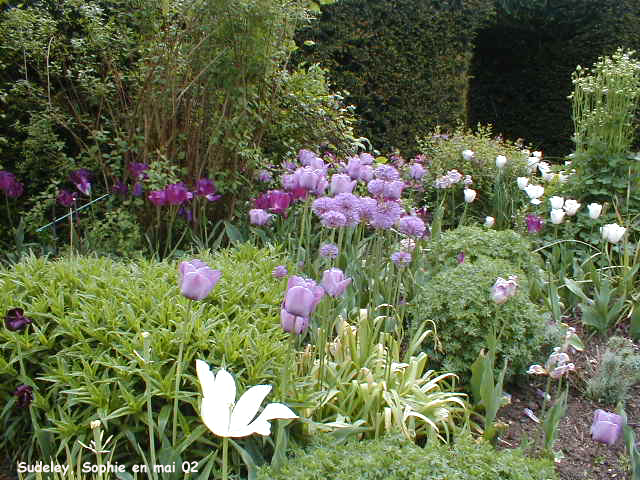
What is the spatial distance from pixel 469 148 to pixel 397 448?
411 centimetres

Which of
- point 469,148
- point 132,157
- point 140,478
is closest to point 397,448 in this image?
point 140,478

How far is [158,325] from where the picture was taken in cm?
221

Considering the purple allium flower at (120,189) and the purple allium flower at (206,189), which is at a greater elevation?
the purple allium flower at (206,189)

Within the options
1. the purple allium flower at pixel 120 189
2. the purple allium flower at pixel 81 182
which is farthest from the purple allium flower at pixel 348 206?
the purple allium flower at pixel 120 189

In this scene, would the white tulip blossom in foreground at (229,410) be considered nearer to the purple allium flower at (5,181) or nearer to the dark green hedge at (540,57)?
the purple allium flower at (5,181)

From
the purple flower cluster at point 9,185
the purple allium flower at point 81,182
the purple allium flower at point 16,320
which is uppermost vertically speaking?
the purple allium flower at point 81,182

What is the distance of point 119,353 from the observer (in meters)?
2.07

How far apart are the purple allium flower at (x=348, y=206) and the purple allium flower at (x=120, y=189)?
197 cm

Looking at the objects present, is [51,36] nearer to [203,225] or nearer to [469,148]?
[203,225]

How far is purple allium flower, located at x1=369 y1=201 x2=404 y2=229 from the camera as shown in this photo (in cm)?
235

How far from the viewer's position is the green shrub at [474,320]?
2686mm

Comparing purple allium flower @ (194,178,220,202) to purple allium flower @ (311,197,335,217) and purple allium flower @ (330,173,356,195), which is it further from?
purple allium flower @ (311,197,335,217)

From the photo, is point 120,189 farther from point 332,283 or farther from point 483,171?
point 483,171

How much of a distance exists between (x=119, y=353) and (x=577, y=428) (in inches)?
73.6
